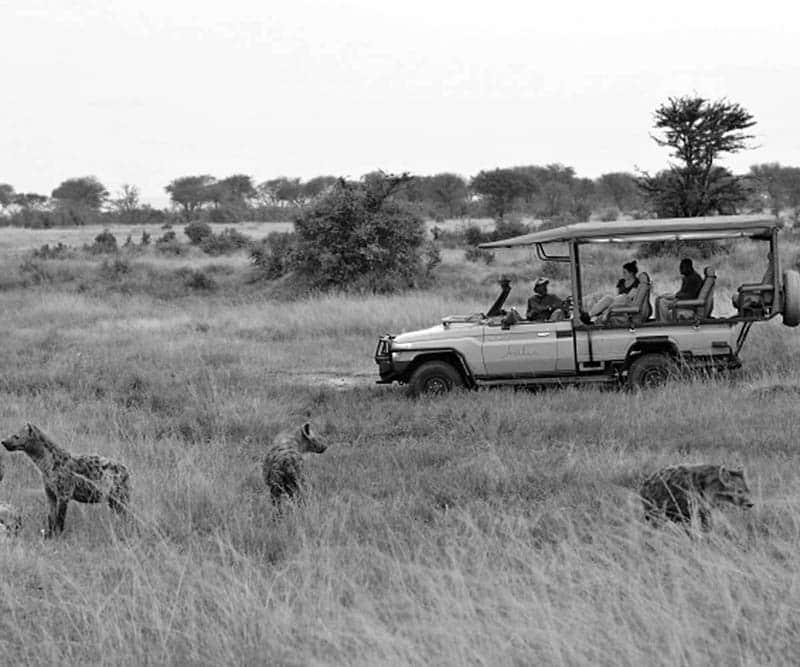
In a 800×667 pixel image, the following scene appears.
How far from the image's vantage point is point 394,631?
4.27 metres

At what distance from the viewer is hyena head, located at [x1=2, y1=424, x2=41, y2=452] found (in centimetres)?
624

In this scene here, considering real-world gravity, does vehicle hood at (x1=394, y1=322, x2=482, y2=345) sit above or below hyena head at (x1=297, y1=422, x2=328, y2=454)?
above

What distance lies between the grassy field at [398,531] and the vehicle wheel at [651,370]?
0.39m

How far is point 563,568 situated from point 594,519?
1.28 metres

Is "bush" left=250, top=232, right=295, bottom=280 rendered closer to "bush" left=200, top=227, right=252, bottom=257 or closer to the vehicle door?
"bush" left=200, top=227, right=252, bottom=257

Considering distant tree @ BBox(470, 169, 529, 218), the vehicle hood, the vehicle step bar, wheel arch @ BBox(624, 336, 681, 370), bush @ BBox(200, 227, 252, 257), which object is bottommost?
the vehicle step bar

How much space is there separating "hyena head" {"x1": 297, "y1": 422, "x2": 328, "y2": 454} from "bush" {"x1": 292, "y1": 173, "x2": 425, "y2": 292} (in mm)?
16372

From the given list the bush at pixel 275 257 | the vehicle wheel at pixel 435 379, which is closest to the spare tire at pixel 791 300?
the vehicle wheel at pixel 435 379

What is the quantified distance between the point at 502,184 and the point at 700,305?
45470 mm

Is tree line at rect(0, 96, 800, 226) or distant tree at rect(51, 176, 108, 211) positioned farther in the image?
distant tree at rect(51, 176, 108, 211)

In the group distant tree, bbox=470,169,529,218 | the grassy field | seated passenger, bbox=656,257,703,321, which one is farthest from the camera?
distant tree, bbox=470,169,529,218

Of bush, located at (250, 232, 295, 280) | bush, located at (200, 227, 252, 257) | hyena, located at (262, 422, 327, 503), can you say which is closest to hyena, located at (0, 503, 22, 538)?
hyena, located at (262, 422, 327, 503)

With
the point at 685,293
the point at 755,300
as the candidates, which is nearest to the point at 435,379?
the point at 685,293

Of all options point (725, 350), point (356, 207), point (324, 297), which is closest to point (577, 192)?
point (356, 207)
